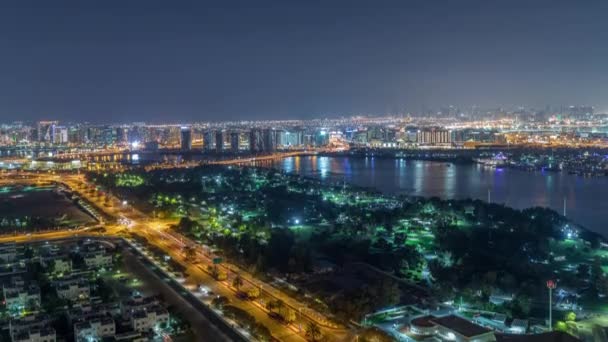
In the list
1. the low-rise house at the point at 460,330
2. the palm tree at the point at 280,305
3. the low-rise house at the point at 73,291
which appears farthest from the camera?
the low-rise house at the point at 73,291

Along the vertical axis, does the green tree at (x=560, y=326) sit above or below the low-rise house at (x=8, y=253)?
below

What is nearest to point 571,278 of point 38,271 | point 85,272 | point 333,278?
point 333,278

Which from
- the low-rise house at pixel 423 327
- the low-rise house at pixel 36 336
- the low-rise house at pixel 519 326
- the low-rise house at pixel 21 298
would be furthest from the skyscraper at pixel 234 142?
the low-rise house at pixel 519 326

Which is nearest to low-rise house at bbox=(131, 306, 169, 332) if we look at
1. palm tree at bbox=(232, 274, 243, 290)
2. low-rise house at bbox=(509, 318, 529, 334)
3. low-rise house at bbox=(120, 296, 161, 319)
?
low-rise house at bbox=(120, 296, 161, 319)

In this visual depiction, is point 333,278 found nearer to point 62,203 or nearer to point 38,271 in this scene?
point 38,271

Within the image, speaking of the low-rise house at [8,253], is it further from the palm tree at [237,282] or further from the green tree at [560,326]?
the green tree at [560,326]

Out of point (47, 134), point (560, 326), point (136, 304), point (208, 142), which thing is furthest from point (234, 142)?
point (560, 326)
